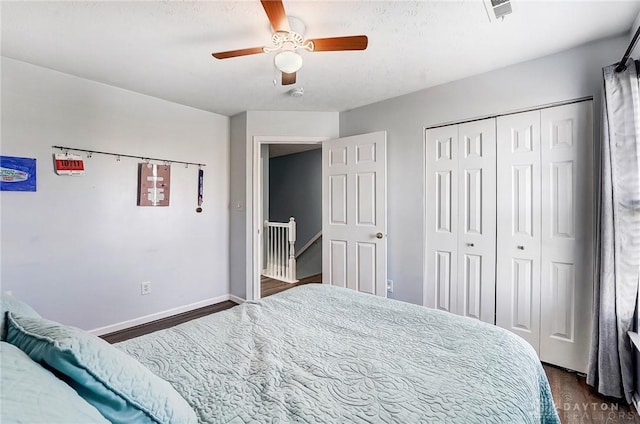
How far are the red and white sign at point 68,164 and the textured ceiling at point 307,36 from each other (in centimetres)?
72

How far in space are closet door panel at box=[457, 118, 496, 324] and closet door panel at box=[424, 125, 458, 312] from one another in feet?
0.18

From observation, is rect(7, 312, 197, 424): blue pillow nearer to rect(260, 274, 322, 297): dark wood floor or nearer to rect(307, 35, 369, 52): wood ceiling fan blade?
rect(307, 35, 369, 52): wood ceiling fan blade

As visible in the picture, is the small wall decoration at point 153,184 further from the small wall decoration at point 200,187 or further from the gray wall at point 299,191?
the gray wall at point 299,191

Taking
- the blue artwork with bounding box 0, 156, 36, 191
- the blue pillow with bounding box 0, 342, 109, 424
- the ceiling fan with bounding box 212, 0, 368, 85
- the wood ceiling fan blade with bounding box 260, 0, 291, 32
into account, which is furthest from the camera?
the blue artwork with bounding box 0, 156, 36, 191

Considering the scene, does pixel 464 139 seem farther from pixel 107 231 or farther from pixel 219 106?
pixel 107 231

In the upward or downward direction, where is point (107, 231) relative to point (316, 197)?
downward

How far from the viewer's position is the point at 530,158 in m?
2.28

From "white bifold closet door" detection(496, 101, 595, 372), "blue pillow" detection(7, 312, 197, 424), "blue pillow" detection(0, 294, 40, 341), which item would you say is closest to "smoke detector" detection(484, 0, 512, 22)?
"white bifold closet door" detection(496, 101, 595, 372)

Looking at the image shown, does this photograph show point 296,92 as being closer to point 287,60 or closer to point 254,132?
point 254,132

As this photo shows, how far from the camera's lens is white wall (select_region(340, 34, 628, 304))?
2082 millimetres

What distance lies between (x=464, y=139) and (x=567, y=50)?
0.87 meters

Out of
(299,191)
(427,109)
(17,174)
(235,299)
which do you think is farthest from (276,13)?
(299,191)

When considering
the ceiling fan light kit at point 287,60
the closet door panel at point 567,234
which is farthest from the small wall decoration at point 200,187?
the closet door panel at point 567,234

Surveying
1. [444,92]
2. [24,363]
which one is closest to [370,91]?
[444,92]
